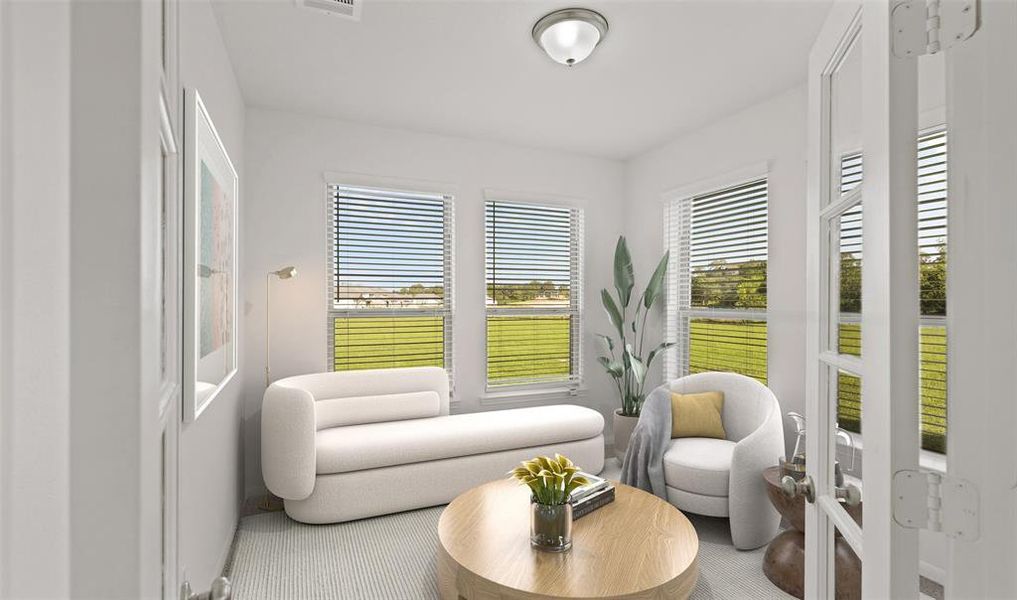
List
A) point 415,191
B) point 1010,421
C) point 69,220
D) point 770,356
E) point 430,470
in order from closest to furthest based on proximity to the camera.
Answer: point 69,220 → point 1010,421 → point 430,470 → point 770,356 → point 415,191

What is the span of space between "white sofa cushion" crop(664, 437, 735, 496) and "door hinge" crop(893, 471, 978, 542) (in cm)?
220

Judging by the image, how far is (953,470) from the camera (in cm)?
78

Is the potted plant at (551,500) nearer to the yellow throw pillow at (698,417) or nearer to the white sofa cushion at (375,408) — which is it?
the yellow throw pillow at (698,417)

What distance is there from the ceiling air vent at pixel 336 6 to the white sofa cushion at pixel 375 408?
7.29 feet

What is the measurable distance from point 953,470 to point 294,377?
346cm

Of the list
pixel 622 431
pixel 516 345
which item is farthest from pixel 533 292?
pixel 622 431

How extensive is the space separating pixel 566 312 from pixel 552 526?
284cm

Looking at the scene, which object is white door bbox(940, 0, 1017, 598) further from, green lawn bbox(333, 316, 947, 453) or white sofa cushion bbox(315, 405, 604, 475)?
green lawn bbox(333, 316, 947, 453)

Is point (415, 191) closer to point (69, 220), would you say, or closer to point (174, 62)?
point (174, 62)

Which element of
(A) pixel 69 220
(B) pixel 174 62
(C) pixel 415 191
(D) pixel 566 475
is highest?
(C) pixel 415 191

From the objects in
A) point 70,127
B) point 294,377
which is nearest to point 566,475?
point 70,127

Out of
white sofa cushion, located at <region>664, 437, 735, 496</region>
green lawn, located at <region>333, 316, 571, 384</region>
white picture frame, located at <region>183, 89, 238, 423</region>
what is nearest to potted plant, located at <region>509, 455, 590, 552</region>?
white sofa cushion, located at <region>664, 437, 735, 496</region>

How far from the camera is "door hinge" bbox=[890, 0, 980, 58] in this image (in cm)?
76

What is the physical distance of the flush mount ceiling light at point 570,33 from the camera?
7.85 feet
